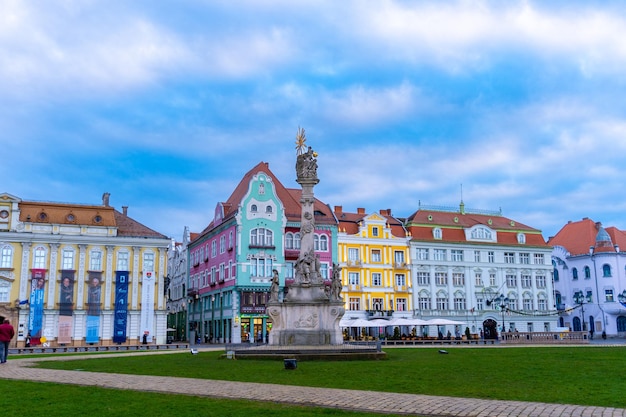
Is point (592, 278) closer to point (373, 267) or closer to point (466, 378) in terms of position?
point (373, 267)

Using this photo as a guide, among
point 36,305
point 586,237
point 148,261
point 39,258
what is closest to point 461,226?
point 586,237

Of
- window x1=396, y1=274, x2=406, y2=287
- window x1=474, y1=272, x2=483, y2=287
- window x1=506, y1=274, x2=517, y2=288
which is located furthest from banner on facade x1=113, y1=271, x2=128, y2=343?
window x1=506, y1=274, x2=517, y2=288

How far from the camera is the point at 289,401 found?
1158cm

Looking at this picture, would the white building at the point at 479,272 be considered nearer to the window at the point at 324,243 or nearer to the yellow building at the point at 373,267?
the yellow building at the point at 373,267

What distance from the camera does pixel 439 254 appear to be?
74.7 meters

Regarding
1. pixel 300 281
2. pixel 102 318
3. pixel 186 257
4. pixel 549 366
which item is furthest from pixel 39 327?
pixel 549 366

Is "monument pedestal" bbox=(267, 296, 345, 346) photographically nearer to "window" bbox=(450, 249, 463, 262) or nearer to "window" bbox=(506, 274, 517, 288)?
"window" bbox=(450, 249, 463, 262)

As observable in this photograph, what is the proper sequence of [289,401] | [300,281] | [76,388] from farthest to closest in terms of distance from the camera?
[300,281] → [76,388] → [289,401]

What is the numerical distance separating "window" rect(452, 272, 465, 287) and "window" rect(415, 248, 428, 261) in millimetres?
4090

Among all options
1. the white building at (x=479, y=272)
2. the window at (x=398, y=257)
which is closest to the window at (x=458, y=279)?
the white building at (x=479, y=272)

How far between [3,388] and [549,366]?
50.7 ft

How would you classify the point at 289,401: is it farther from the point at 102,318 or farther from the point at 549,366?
the point at 102,318

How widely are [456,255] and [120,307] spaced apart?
37.8 meters

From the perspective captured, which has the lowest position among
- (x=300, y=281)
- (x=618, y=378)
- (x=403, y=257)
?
(x=618, y=378)
